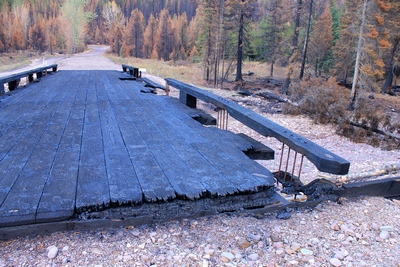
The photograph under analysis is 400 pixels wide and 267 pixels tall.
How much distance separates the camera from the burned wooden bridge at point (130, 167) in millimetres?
2006

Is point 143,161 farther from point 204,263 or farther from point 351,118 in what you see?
point 351,118

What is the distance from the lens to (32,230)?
6.11 feet

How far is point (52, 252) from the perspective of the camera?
1771 millimetres

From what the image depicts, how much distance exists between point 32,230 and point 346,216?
2.16 metres

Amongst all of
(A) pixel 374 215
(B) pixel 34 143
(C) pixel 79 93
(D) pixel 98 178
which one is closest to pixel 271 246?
(A) pixel 374 215

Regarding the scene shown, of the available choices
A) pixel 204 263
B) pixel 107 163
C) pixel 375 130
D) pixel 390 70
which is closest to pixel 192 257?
pixel 204 263

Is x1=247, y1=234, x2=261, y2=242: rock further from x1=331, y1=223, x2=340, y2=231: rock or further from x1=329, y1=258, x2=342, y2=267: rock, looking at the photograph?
x1=331, y1=223, x2=340, y2=231: rock

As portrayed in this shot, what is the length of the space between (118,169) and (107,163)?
170 millimetres

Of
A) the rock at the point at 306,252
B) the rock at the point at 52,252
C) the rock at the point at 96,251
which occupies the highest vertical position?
the rock at the point at 52,252

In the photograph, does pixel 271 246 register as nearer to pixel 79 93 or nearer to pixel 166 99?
pixel 166 99

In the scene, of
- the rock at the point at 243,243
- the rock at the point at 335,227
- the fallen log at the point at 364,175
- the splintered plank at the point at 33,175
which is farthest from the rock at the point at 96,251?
the fallen log at the point at 364,175

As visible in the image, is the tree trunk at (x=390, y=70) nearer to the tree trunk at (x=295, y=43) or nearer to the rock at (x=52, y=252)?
the tree trunk at (x=295, y=43)

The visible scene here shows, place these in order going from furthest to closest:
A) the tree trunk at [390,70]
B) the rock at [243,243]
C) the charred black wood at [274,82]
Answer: the charred black wood at [274,82] < the tree trunk at [390,70] < the rock at [243,243]

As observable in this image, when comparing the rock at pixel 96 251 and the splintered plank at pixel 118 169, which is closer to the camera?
the rock at pixel 96 251
